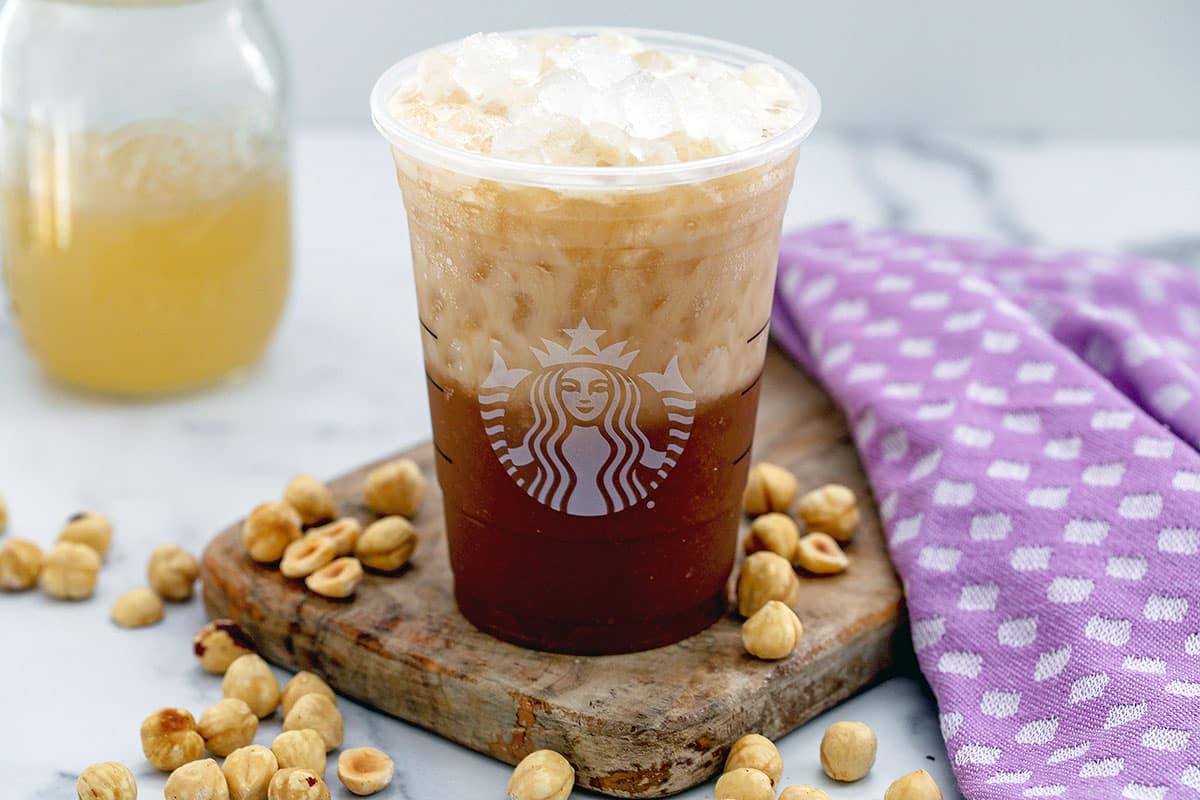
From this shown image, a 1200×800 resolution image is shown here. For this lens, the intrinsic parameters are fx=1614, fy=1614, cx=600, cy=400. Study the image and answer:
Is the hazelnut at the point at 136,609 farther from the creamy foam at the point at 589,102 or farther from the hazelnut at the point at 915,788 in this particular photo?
the hazelnut at the point at 915,788

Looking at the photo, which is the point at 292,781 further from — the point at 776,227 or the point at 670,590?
the point at 776,227

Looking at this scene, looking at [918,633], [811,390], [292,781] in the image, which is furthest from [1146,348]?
[292,781]

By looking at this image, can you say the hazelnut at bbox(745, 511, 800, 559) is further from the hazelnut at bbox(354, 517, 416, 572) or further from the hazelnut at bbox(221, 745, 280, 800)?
the hazelnut at bbox(221, 745, 280, 800)

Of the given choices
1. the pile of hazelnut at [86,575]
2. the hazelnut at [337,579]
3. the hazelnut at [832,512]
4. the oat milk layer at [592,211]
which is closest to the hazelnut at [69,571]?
the pile of hazelnut at [86,575]

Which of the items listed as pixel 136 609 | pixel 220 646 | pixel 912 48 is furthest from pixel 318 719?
pixel 912 48

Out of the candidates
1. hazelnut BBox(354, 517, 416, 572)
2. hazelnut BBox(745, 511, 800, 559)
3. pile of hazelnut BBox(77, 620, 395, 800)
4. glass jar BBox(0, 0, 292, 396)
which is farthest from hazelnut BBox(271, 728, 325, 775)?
glass jar BBox(0, 0, 292, 396)
